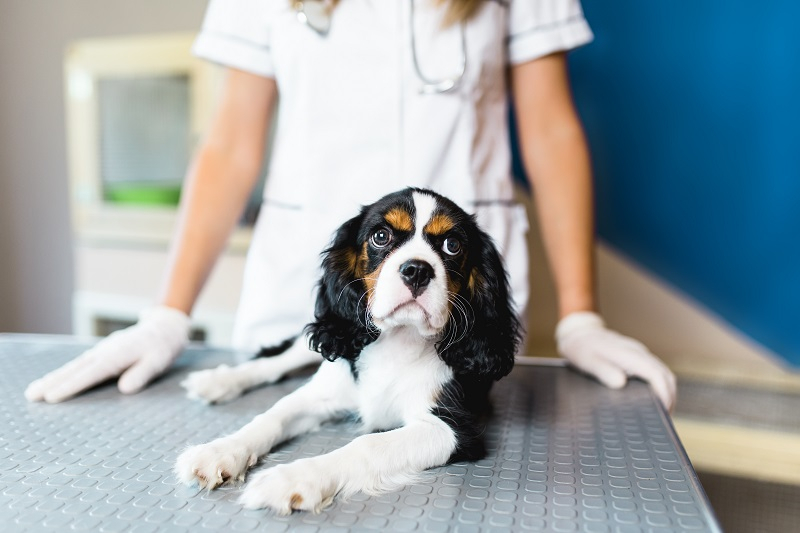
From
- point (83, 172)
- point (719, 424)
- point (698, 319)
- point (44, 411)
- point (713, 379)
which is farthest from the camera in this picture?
point (83, 172)

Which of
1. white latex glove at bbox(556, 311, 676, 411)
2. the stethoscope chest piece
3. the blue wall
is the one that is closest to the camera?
white latex glove at bbox(556, 311, 676, 411)

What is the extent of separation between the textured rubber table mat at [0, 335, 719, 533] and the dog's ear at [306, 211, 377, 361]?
0.46ft

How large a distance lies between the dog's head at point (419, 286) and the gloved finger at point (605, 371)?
35 cm

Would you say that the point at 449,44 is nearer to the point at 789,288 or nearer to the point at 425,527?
the point at 425,527

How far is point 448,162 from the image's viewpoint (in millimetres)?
1341

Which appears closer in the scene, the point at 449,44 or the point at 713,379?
the point at 449,44

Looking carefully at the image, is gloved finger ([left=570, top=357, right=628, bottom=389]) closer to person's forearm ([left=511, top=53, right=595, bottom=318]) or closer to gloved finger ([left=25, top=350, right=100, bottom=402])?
person's forearm ([left=511, top=53, right=595, bottom=318])

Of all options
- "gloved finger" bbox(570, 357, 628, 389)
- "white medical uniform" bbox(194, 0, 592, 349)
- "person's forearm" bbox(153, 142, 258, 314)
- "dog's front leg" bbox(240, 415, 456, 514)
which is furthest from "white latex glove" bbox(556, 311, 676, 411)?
"person's forearm" bbox(153, 142, 258, 314)

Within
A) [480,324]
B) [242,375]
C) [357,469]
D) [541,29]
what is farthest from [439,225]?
[541,29]

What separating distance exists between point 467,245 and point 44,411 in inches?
27.5

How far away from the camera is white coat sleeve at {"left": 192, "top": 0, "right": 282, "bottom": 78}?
4.62ft

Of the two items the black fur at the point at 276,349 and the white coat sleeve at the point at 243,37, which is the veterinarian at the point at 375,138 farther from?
the black fur at the point at 276,349

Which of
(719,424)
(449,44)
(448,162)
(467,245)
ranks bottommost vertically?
(719,424)

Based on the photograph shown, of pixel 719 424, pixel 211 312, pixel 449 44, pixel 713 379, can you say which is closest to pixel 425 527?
pixel 449 44
